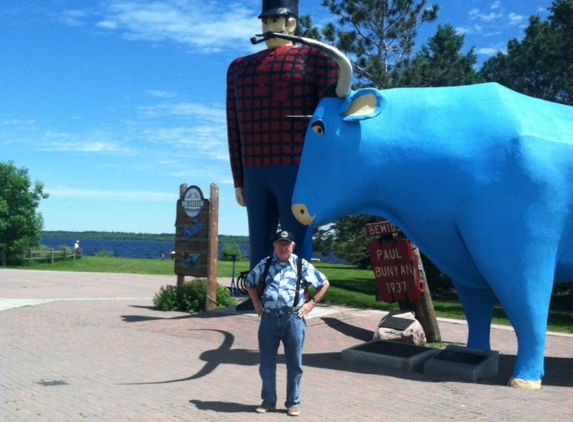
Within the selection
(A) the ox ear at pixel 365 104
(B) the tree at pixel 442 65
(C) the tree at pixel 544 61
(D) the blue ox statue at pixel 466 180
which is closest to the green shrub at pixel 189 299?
(D) the blue ox statue at pixel 466 180

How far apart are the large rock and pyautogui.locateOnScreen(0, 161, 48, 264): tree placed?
944 inches

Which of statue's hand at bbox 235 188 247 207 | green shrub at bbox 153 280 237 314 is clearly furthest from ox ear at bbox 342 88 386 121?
green shrub at bbox 153 280 237 314

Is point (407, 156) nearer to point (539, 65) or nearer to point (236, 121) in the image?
point (236, 121)

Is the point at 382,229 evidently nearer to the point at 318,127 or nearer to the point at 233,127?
the point at 233,127

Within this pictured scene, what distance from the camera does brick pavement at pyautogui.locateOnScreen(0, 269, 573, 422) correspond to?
4.88 m

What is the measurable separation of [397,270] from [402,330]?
0.99 metres

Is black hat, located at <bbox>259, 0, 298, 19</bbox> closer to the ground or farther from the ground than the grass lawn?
farther from the ground

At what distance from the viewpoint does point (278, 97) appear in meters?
8.61

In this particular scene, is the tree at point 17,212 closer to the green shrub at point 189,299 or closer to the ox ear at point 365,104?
the green shrub at point 189,299

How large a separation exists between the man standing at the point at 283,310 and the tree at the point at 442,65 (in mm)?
11916

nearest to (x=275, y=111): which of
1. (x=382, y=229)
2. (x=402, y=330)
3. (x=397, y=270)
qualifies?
(x=382, y=229)

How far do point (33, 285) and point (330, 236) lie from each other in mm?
8210

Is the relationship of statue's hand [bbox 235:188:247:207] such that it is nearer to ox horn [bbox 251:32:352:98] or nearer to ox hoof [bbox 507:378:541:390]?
ox horn [bbox 251:32:352:98]

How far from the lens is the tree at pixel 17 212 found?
28.2 m
